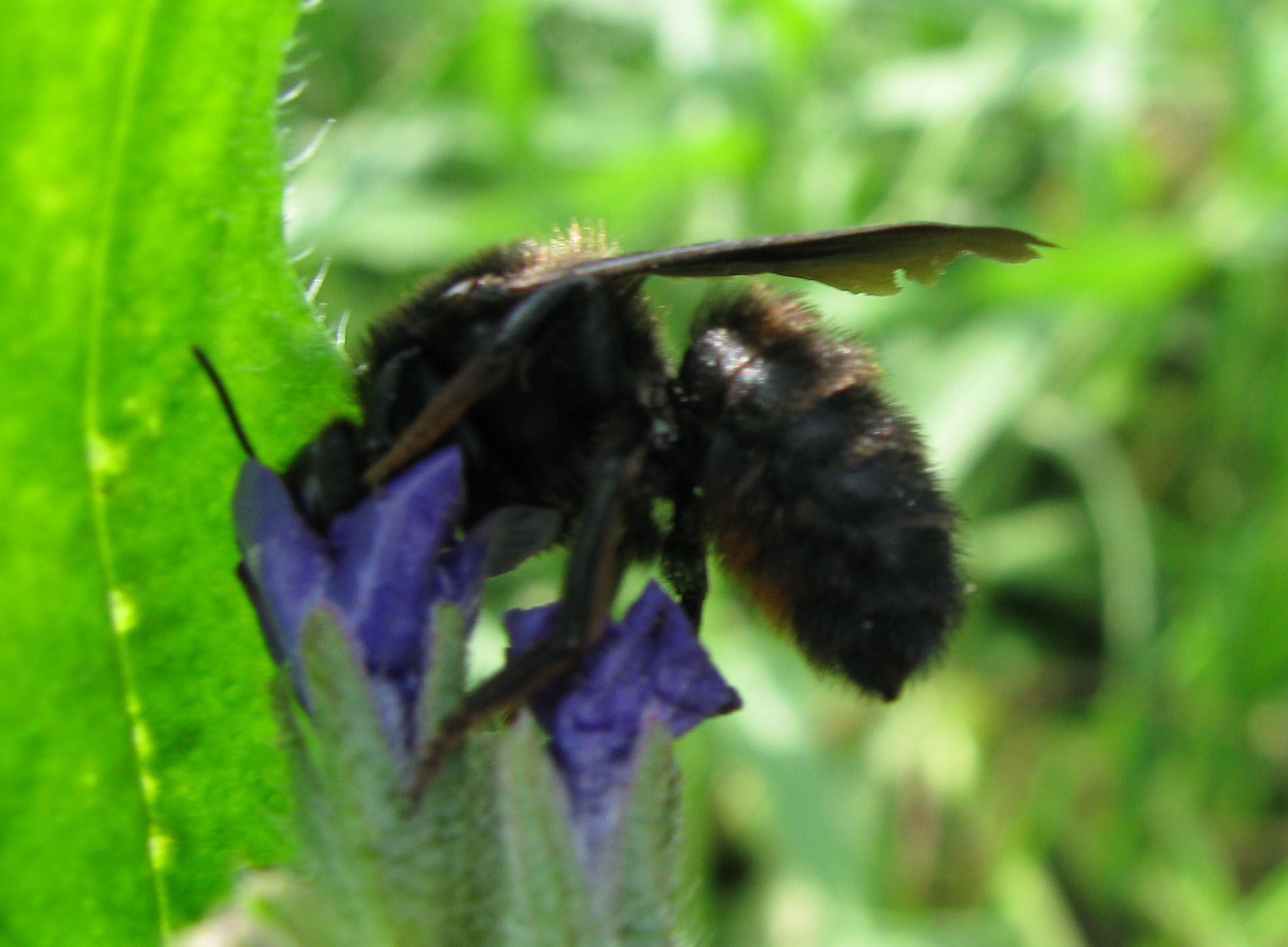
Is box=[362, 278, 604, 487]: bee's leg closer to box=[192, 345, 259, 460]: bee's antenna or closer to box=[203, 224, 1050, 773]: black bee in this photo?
box=[203, 224, 1050, 773]: black bee

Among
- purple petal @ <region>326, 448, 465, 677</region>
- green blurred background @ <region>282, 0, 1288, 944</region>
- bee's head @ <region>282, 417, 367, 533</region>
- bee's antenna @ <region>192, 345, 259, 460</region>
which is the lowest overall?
green blurred background @ <region>282, 0, 1288, 944</region>

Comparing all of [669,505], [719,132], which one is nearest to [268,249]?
[669,505]

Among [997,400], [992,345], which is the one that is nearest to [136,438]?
[997,400]

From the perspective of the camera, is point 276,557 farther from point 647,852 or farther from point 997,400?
point 997,400

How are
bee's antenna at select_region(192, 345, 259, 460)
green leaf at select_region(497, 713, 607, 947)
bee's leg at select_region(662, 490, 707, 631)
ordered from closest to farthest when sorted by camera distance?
green leaf at select_region(497, 713, 607, 947) < bee's antenna at select_region(192, 345, 259, 460) < bee's leg at select_region(662, 490, 707, 631)

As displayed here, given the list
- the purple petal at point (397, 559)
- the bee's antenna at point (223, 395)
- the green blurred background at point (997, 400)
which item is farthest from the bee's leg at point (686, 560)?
the green blurred background at point (997, 400)

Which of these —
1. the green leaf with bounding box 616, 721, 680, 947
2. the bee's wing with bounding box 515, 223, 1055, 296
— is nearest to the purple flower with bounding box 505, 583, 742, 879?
the green leaf with bounding box 616, 721, 680, 947

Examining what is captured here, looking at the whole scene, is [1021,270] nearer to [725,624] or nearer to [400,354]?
[725,624]
